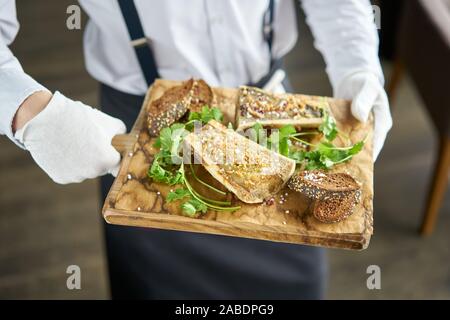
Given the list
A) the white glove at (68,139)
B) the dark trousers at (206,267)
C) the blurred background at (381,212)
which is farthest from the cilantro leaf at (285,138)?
the blurred background at (381,212)

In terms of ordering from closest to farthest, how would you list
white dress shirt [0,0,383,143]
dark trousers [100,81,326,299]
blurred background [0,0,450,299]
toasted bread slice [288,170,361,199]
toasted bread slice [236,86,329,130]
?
1. toasted bread slice [288,170,361,199]
2. toasted bread slice [236,86,329,130]
3. white dress shirt [0,0,383,143]
4. dark trousers [100,81,326,299]
5. blurred background [0,0,450,299]

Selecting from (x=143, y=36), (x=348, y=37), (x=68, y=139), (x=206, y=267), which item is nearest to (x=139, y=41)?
(x=143, y=36)

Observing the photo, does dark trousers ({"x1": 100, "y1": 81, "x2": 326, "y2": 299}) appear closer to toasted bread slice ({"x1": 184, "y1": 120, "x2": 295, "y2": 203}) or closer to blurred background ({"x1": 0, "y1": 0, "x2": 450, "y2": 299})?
blurred background ({"x1": 0, "y1": 0, "x2": 450, "y2": 299})

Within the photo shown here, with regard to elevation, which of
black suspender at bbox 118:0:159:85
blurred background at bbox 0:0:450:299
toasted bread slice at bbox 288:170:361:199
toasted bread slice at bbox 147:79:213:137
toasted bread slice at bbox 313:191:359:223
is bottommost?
blurred background at bbox 0:0:450:299

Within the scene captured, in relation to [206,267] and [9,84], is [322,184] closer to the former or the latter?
[9,84]

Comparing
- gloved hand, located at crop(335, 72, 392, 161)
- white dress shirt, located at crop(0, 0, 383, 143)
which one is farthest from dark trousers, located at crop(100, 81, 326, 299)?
gloved hand, located at crop(335, 72, 392, 161)

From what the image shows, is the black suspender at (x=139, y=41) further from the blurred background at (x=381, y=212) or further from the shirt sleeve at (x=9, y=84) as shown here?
the blurred background at (x=381, y=212)
